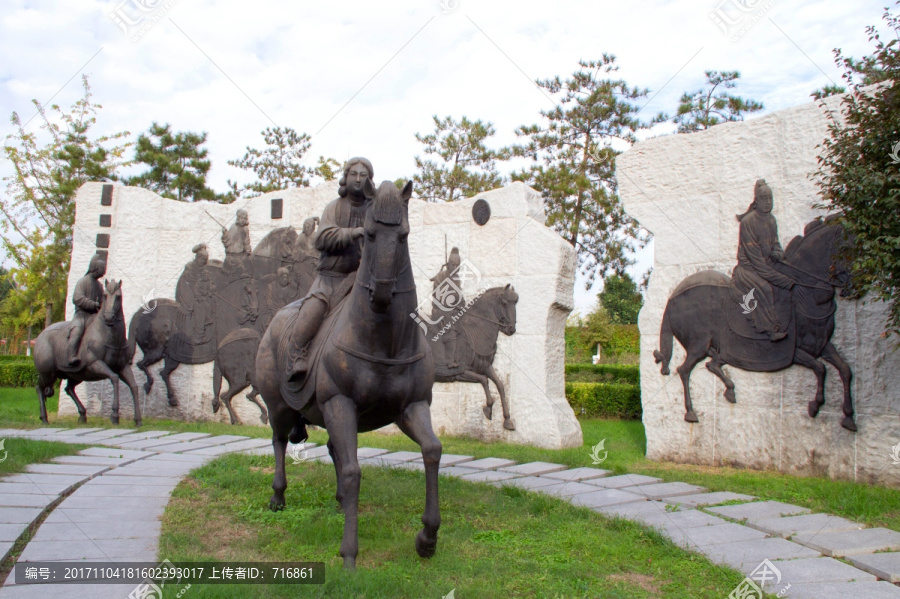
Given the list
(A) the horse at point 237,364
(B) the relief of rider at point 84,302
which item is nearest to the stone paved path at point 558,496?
(A) the horse at point 237,364

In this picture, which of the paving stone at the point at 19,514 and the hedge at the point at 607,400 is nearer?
the paving stone at the point at 19,514

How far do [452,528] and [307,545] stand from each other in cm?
105

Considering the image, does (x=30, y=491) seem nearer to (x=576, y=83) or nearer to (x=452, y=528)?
(x=452, y=528)

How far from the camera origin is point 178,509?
16.8 feet

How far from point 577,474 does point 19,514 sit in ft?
16.3

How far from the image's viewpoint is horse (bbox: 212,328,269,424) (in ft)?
37.7

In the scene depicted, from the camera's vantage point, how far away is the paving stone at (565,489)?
5957 mm

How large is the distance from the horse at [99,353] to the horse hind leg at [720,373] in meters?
9.06

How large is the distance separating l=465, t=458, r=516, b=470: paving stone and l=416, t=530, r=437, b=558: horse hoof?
329cm

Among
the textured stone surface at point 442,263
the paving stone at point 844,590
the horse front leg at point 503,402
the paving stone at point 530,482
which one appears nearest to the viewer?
the paving stone at point 844,590

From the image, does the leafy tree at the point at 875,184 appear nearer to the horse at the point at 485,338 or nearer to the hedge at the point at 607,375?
the horse at the point at 485,338

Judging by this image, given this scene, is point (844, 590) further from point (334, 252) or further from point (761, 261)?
point (761, 261)

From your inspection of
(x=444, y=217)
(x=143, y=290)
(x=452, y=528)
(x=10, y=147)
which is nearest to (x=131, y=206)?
(x=143, y=290)

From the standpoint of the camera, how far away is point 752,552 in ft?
13.9
